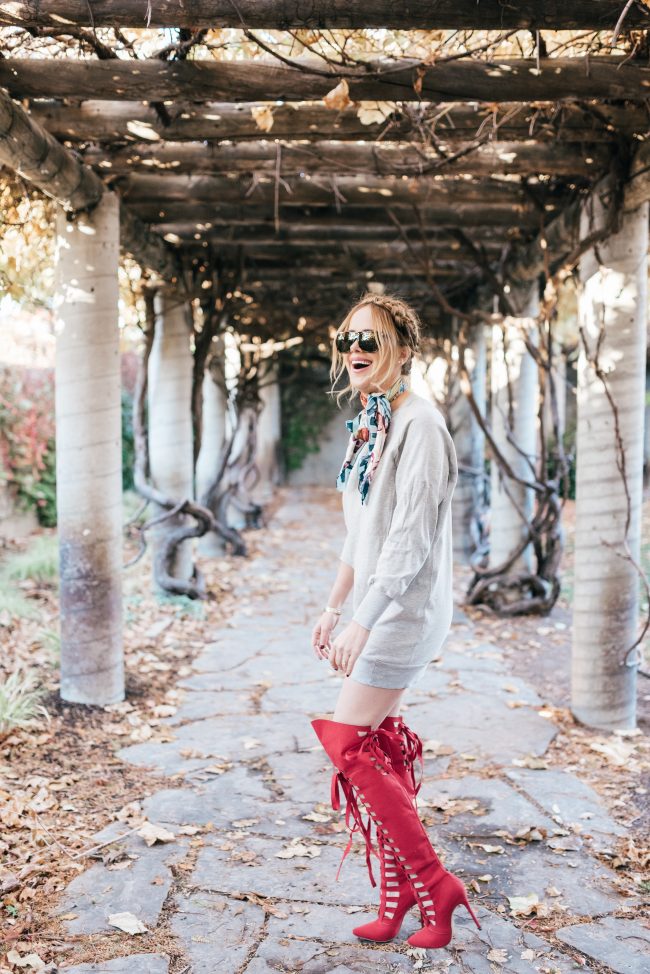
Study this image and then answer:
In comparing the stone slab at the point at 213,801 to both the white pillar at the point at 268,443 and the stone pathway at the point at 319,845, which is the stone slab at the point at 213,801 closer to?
the stone pathway at the point at 319,845

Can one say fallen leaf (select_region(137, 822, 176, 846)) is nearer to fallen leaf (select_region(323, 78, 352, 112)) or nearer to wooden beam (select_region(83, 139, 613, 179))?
fallen leaf (select_region(323, 78, 352, 112))

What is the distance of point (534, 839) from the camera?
10.4 feet

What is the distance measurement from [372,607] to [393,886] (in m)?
0.90

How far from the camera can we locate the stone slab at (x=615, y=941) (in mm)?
2371

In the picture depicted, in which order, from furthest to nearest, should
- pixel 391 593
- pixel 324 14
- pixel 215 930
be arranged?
pixel 324 14, pixel 215 930, pixel 391 593

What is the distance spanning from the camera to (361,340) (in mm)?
2336

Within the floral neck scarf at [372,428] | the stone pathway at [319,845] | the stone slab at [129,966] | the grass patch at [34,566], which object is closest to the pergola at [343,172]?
the stone pathway at [319,845]

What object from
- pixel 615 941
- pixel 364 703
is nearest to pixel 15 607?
pixel 364 703

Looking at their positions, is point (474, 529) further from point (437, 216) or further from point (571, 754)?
point (571, 754)

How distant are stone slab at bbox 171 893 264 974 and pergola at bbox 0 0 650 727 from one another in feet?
6.96

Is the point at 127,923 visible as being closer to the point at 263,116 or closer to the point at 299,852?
the point at 299,852

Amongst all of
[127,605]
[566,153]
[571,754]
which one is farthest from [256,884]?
[127,605]

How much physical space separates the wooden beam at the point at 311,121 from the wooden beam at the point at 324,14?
0.84 m

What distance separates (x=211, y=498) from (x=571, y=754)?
5.92 metres
